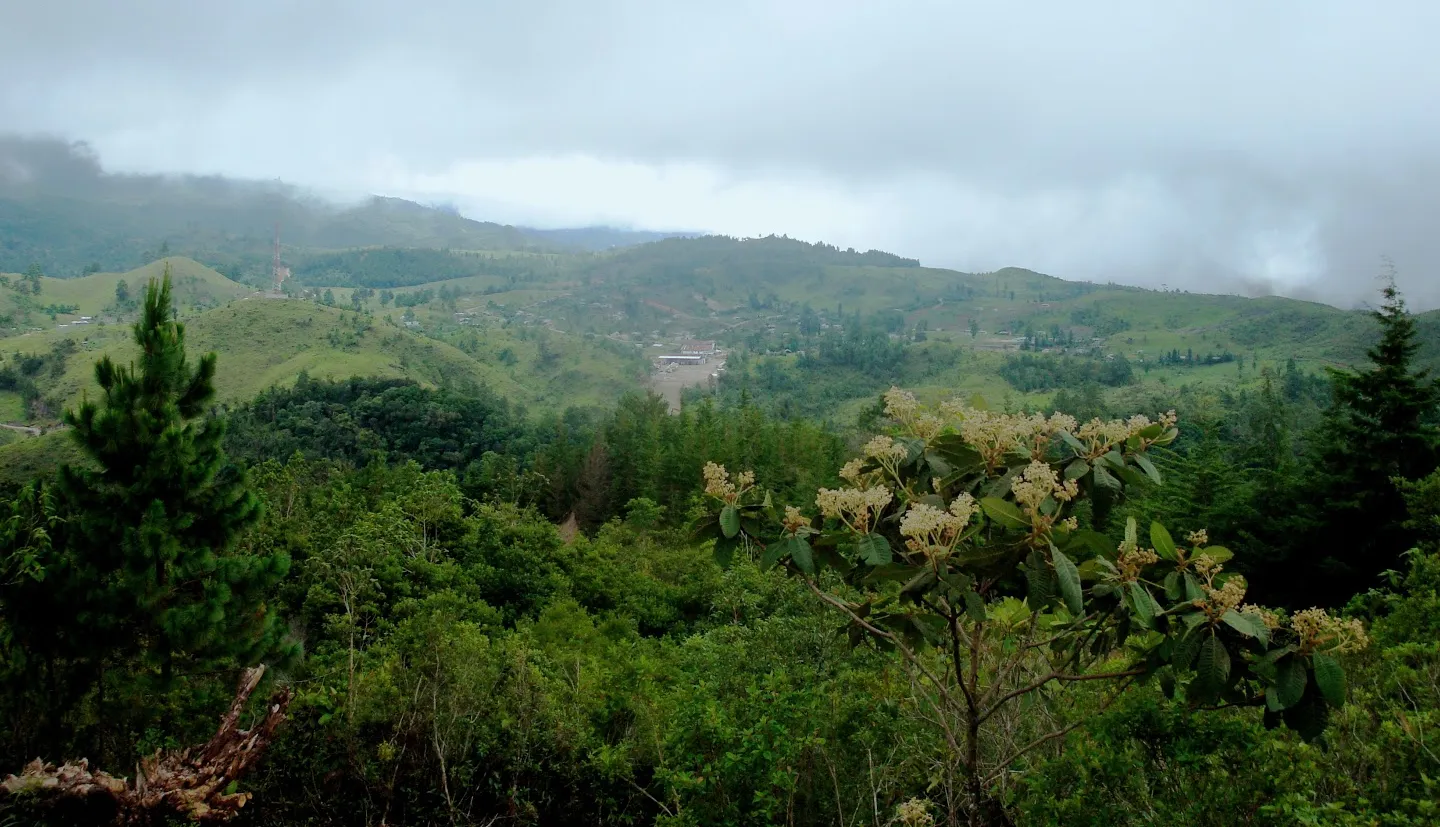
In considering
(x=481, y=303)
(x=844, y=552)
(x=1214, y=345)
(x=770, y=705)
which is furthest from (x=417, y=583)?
(x=481, y=303)

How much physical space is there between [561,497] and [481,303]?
458ft

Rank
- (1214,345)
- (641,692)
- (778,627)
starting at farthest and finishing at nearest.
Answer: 1. (1214,345)
2. (641,692)
3. (778,627)

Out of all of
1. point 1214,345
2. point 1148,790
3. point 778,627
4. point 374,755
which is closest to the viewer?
point 1148,790

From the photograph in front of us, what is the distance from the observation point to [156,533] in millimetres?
9109

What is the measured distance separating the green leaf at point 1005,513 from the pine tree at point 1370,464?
53.8 ft

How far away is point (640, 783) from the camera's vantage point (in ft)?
24.3

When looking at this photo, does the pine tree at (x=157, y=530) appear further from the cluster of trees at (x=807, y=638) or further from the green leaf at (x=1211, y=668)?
the green leaf at (x=1211, y=668)

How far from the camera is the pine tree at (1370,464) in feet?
50.3

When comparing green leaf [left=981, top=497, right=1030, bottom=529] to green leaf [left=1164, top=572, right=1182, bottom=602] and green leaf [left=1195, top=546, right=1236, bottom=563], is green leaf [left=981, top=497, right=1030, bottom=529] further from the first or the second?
green leaf [left=1195, top=546, right=1236, bottom=563]

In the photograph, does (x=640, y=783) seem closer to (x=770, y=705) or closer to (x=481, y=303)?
(x=770, y=705)

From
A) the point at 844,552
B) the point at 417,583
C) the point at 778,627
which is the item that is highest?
the point at 844,552

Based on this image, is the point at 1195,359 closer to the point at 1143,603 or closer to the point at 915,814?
the point at 915,814

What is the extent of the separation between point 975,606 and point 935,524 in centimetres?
36

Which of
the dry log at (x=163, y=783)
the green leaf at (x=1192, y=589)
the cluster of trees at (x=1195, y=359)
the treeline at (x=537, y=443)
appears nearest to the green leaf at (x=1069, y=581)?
the green leaf at (x=1192, y=589)
